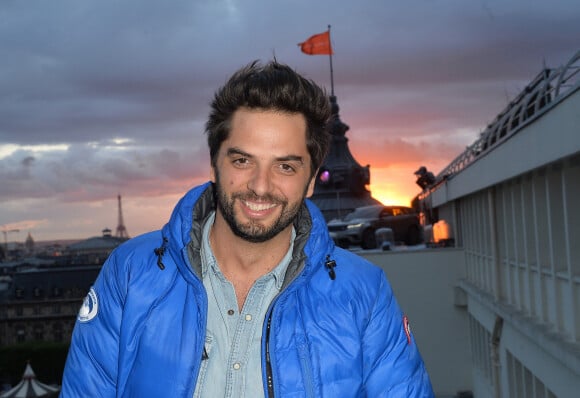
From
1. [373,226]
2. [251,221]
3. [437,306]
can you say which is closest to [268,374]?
[251,221]

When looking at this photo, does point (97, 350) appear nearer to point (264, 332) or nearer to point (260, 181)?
point (264, 332)

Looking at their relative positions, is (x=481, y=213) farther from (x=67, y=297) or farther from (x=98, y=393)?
(x=67, y=297)

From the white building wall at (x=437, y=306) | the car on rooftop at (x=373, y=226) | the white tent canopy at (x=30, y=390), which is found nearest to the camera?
the white building wall at (x=437, y=306)

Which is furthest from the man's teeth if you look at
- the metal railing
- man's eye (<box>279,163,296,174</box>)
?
the metal railing

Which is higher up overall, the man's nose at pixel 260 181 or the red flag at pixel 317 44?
the red flag at pixel 317 44

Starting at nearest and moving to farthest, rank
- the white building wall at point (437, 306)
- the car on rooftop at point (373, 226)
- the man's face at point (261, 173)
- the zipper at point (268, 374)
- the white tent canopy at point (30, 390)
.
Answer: the zipper at point (268, 374), the man's face at point (261, 173), the white building wall at point (437, 306), the car on rooftop at point (373, 226), the white tent canopy at point (30, 390)

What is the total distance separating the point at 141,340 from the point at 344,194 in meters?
47.3

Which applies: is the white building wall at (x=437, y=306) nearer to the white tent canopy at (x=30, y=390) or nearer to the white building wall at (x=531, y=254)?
the white building wall at (x=531, y=254)

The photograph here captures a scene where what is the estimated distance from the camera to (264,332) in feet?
9.99

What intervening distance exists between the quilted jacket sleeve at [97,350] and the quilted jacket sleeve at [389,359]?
969 millimetres

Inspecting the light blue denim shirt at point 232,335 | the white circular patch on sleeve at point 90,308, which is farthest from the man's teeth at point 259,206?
the white circular patch on sleeve at point 90,308

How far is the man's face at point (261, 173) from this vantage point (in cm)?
319

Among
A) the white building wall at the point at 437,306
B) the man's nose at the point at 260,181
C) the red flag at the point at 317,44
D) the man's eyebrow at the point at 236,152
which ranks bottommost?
the white building wall at the point at 437,306

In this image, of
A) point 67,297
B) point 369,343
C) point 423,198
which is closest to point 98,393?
point 369,343
